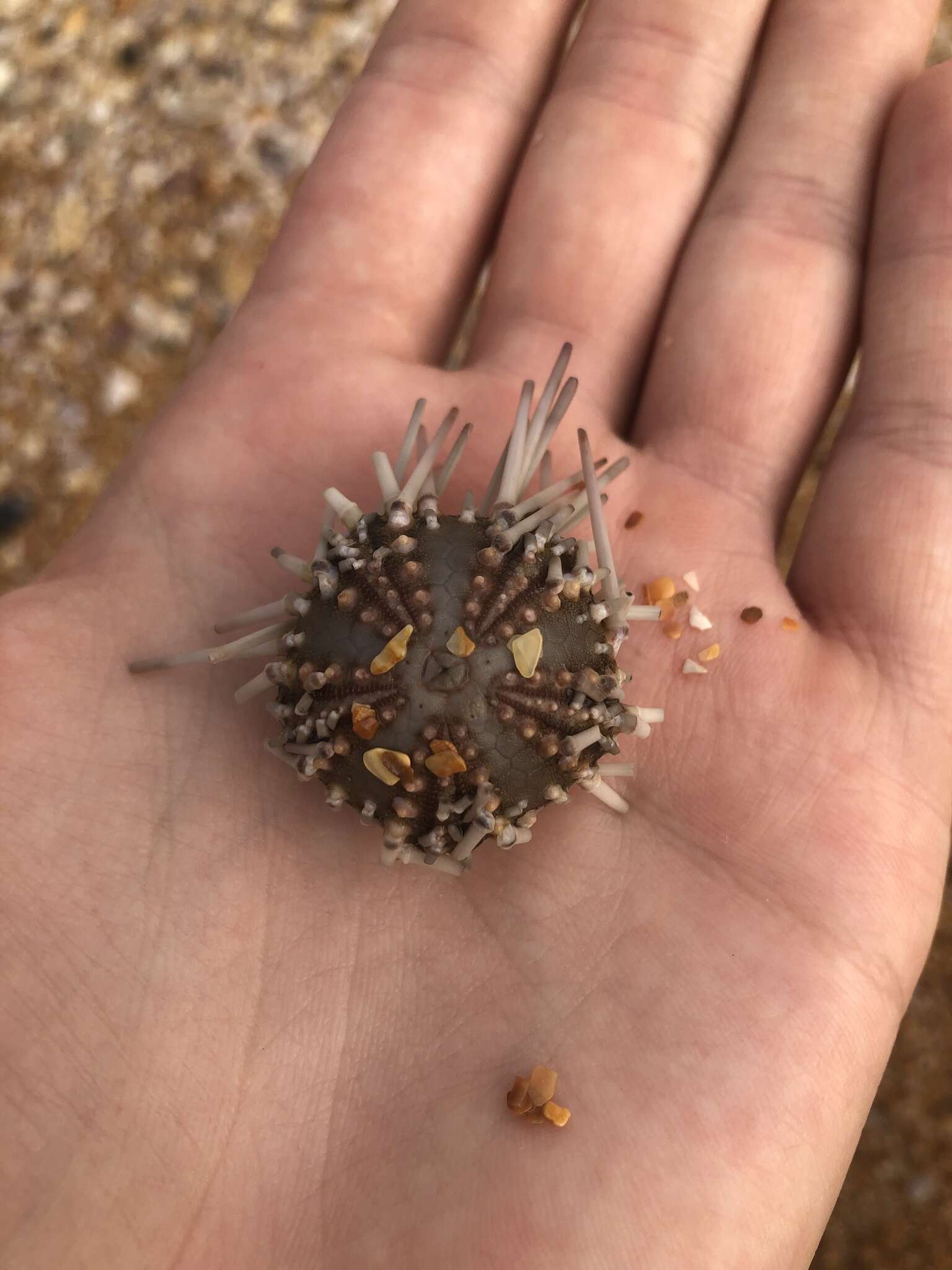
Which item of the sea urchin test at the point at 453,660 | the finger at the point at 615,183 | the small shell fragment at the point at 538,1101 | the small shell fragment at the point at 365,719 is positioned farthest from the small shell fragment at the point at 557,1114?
the finger at the point at 615,183

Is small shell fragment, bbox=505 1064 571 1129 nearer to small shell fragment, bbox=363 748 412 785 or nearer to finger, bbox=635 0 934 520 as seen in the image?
small shell fragment, bbox=363 748 412 785

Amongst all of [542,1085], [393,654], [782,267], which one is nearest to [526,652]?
[393,654]

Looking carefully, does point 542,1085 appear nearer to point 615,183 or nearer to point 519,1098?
point 519,1098

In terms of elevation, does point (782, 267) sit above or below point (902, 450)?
above

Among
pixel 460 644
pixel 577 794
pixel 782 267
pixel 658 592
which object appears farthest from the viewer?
pixel 782 267

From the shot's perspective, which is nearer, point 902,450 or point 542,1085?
point 542,1085

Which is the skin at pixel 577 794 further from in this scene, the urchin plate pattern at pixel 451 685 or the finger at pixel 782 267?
the urchin plate pattern at pixel 451 685

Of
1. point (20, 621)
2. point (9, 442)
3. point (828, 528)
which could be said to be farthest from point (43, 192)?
point (828, 528)

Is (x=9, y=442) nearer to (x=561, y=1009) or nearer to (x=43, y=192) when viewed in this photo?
(x=43, y=192)
